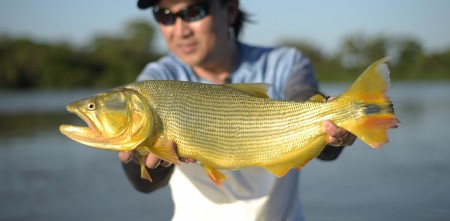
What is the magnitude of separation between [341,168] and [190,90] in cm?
578

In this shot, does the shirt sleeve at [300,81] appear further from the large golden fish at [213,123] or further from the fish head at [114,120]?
the fish head at [114,120]

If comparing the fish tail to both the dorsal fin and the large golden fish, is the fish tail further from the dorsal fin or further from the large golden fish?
the dorsal fin

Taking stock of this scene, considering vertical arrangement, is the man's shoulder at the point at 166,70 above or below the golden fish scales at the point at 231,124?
below

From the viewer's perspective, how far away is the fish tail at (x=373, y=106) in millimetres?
2859

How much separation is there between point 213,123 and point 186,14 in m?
1.36

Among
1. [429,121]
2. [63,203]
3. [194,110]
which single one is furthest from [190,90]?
[429,121]

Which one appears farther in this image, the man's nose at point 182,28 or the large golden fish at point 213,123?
the man's nose at point 182,28

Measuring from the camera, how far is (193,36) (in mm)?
4184

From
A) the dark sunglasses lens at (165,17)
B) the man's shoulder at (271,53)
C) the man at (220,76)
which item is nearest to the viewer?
the man at (220,76)

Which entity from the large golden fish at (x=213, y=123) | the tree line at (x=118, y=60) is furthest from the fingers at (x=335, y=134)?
the tree line at (x=118, y=60)

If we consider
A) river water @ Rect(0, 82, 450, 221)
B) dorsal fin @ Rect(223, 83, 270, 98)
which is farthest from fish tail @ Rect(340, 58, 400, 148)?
river water @ Rect(0, 82, 450, 221)

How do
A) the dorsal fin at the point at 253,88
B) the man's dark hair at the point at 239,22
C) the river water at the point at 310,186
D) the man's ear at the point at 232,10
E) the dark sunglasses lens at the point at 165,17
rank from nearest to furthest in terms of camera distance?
the dorsal fin at the point at 253,88 → the dark sunglasses lens at the point at 165,17 → the man's ear at the point at 232,10 → the man's dark hair at the point at 239,22 → the river water at the point at 310,186

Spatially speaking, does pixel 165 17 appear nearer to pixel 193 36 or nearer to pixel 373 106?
pixel 193 36

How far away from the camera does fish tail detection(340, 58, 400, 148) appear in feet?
9.38
